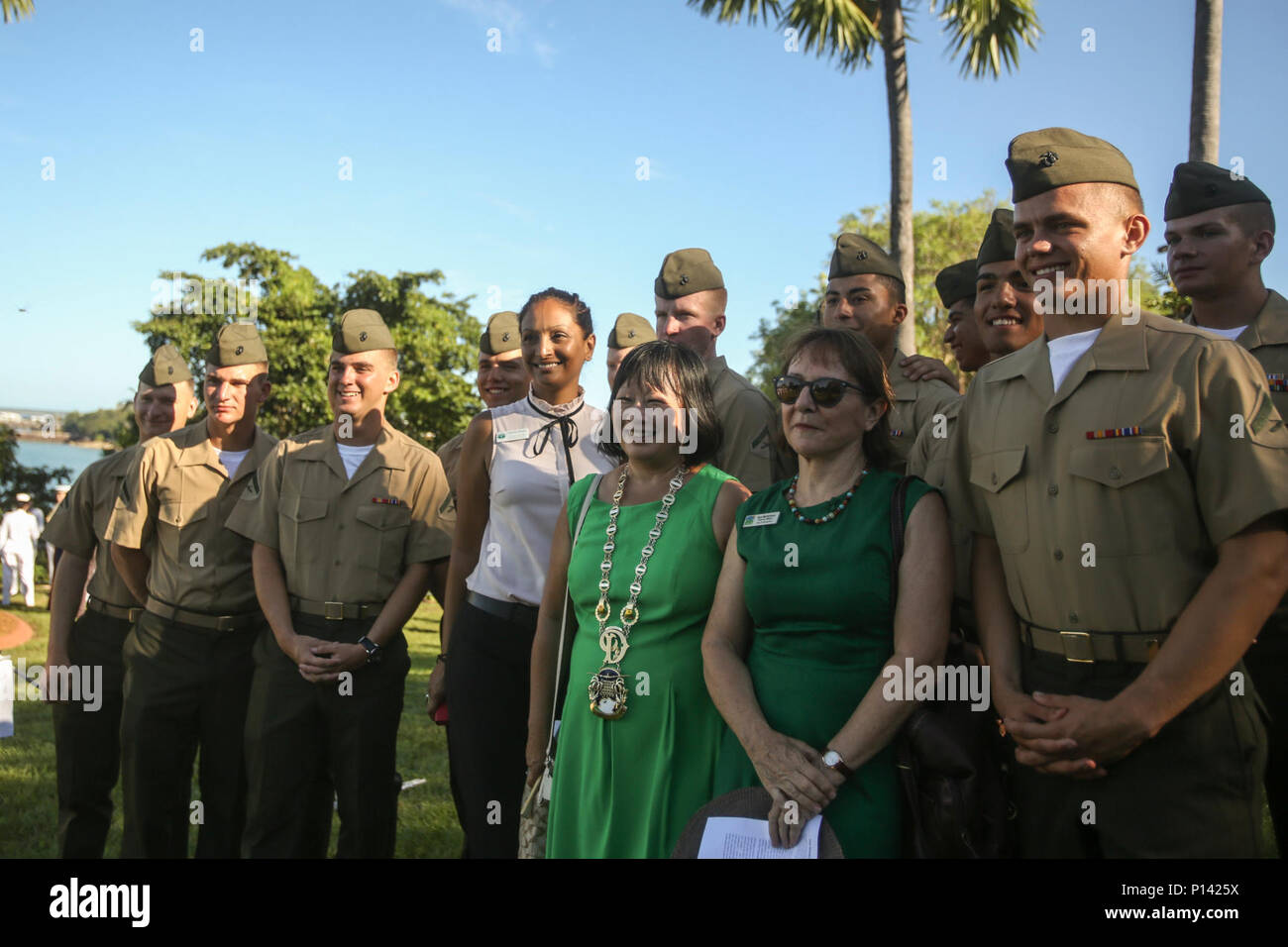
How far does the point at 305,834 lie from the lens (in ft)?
13.8

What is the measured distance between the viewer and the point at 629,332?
6285 mm

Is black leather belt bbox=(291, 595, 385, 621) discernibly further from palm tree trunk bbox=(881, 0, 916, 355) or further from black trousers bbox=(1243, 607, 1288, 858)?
palm tree trunk bbox=(881, 0, 916, 355)

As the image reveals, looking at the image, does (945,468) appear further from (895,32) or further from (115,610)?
(895,32)

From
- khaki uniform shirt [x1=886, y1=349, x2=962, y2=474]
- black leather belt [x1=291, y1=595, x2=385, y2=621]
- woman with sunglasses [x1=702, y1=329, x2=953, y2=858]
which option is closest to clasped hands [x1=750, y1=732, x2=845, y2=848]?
woman with sunglasses [x1=702, y1=329, x2=953, y2=858]

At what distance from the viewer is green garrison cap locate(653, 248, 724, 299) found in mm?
4680

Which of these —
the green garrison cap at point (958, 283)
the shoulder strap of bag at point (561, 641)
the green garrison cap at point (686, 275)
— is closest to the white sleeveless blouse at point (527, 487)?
the shoulder strap of bag at point (561, 641)

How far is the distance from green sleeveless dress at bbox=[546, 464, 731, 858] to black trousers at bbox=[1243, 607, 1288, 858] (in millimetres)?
1787

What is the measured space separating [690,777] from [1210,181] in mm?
2764

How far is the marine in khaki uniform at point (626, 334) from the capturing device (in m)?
6.25

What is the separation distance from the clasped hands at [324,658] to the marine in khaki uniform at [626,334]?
8.66 ft

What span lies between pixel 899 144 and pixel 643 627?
490 inches

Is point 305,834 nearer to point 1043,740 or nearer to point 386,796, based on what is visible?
point 386,796
